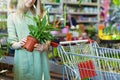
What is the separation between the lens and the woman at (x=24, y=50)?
229 centimetres

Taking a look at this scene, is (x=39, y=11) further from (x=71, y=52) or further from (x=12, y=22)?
(x=71, y=52)

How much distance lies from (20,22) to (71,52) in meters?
0.64

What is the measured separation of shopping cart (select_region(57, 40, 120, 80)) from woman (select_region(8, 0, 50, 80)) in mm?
277

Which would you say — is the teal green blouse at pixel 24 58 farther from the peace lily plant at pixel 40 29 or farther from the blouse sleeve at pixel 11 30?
the peace lily plant at pixel 40 29

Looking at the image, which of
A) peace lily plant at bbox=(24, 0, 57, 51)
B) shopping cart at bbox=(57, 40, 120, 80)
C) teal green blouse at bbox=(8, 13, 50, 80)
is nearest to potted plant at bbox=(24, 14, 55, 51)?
peace lily plant at bbox=(24, 0, 57, 51)

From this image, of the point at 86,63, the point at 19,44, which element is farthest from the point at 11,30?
the point at 86,63

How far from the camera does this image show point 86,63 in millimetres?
2701

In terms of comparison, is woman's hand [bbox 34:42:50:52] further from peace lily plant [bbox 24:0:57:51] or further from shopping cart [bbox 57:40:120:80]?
shopping cart [bbox 57:40:120:80]

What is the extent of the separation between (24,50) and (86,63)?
26.8 inches

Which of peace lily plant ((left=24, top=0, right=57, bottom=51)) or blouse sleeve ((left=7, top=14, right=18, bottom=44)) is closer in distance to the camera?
peace lily plant ((left=24, top=0, right=57, bottom=51))

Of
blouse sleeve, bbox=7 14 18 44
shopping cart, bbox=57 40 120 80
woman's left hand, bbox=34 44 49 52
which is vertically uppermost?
blouse sleeve, bbox=7 14 18 44

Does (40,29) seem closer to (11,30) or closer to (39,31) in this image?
(39,31)

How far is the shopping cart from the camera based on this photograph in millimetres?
2561

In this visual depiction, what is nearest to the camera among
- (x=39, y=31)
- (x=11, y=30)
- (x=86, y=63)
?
(x=39, y=31)
